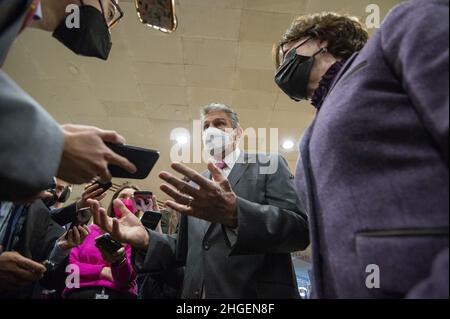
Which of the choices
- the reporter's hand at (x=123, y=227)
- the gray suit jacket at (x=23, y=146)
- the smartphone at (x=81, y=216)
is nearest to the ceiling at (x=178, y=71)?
the smartphone at (x=81, y=216)

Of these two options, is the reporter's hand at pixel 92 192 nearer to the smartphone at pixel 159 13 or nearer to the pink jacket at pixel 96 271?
the pink jacket at pixel 96 271

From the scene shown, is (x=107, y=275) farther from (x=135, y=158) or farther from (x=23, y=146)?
(x=23, y=146)

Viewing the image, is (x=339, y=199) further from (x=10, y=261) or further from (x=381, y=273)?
(x=10, y=261)

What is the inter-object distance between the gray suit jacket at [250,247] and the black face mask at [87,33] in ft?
3.34

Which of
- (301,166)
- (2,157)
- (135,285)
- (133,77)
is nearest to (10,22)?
(2,157)

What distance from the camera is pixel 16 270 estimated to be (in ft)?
5.13

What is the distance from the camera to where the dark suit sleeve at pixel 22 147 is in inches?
25.0

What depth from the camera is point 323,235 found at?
32.9 inches

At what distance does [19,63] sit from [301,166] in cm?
423

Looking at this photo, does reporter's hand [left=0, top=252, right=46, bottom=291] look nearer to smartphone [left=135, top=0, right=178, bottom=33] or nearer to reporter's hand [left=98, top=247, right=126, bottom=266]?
reporter's hand [left=98, top=247, right=126, bottom=266]

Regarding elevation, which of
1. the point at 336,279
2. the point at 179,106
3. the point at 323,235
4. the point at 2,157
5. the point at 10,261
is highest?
the point at 179,106

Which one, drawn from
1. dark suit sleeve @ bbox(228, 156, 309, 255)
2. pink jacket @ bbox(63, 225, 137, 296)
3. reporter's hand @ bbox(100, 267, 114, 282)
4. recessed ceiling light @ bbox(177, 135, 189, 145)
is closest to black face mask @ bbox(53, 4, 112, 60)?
dark suit sleeve @ bbox(228, 156, 309, 255)

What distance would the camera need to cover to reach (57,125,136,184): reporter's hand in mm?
792

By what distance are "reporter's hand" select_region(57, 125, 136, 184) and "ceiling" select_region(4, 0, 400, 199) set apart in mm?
2540
